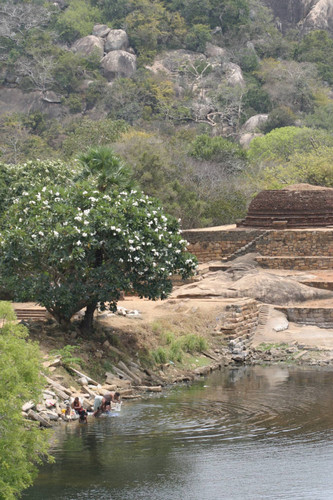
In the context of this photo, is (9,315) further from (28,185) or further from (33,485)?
(28,185)

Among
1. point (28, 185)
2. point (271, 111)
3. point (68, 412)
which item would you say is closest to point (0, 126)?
point (271, 111)

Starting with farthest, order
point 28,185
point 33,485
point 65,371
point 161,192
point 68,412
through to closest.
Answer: point 161,192 < point 28,185 < point 65,371 < point 68,412 < point 33,485

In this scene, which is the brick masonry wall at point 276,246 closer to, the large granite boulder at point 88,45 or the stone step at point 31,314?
the stone step at point 31,314

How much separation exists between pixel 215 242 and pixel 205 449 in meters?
21.1

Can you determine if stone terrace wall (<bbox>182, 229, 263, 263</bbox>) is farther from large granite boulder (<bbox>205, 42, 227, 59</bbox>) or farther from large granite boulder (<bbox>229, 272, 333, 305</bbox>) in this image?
large granite boulder (<bbox>205, 42, 227, 59</bbox>)

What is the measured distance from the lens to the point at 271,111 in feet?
308

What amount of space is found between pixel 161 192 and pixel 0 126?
123 feet

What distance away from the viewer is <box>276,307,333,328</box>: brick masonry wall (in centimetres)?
3173

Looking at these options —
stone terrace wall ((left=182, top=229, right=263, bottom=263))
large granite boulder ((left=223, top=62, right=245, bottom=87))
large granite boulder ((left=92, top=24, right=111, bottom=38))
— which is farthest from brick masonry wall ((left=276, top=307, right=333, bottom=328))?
large granite boulder ((left=92, top=24, right=111, bottom=38))

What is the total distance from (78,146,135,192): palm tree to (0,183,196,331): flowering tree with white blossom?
66 cm

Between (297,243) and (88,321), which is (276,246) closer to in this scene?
(297,243)

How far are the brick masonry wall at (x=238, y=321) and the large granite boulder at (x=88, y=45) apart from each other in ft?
243

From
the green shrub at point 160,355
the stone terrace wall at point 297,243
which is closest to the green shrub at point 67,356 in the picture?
the green shrub at point 160,355

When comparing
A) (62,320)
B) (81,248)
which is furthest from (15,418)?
(62,320)
